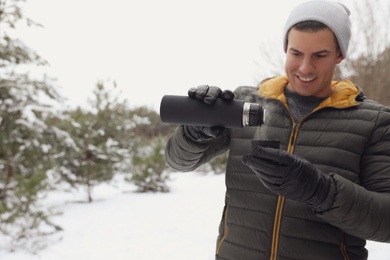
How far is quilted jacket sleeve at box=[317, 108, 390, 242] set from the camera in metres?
1.17

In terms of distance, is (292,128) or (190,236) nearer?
(292,128)

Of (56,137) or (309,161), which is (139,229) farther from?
(309,161)

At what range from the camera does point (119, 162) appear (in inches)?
378

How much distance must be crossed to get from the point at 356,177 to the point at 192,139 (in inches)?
25.3

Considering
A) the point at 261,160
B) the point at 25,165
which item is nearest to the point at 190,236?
the point at 25,165

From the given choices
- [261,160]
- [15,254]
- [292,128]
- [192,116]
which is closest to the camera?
[261,160]

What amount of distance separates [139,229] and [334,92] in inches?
215

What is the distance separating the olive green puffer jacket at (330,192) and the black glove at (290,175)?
43 mm

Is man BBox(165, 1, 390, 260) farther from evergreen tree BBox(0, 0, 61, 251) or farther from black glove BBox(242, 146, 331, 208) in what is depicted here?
evergreen tree BBox(0, 0, 61, 251)

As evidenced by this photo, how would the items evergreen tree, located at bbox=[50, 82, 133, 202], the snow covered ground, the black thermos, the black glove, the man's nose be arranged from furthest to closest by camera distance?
evergreen tree, located at bbox=[50, 82, 133, 202], the snow covered ground, the man's nose, the black thermos, the black glove

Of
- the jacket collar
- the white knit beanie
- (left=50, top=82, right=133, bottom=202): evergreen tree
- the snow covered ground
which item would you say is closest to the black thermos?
the jacket collar

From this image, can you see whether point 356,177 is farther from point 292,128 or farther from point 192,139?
point 192,139

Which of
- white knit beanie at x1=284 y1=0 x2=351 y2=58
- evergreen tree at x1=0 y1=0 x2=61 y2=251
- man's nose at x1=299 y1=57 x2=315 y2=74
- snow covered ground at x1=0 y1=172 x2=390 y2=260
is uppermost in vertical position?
white knit beanie at x1=284 y1=0 x2=351 y2=58

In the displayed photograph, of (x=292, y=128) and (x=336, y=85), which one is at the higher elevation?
(x=336, y=85)
